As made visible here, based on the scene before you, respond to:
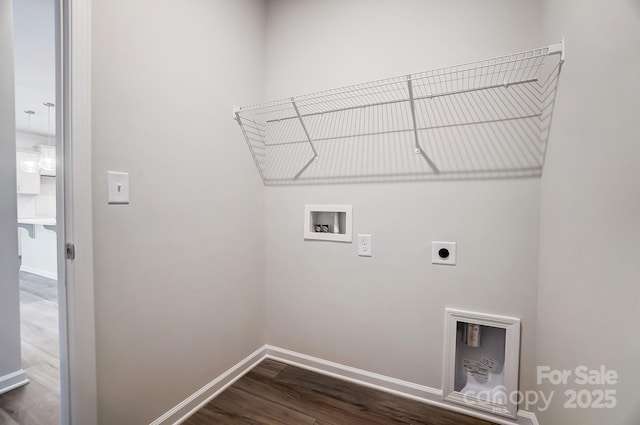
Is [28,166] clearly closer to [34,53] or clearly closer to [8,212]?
[34,53]

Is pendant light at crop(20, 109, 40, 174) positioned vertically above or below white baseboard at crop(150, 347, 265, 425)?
above

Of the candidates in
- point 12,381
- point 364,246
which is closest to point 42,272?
point 12,381

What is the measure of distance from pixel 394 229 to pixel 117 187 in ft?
4.62

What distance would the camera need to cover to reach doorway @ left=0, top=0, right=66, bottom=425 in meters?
1.56

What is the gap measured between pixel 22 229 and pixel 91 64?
5.82 metres

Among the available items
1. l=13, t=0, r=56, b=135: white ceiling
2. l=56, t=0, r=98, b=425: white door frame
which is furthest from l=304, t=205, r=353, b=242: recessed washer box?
l=13, t=0, r=56, b=135: white ceiling

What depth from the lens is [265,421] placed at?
1438mm

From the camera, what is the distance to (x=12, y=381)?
1731 millimetres

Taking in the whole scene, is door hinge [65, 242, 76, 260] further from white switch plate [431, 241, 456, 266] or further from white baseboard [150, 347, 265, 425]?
white switch plate [431, 241, 456, 266]

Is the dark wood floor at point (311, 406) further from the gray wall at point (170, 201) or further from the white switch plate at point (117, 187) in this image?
the white switch plate at point (117, 187)

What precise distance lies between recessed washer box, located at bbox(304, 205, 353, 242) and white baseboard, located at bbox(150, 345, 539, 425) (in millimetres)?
859

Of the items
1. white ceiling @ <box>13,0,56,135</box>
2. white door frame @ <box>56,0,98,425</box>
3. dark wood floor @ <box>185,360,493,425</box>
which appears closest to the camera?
white door frame @ <box>56,0,98,425</box>

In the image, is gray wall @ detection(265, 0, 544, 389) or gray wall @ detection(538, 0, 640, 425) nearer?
gray wall @ detection(538, 0, 640, 425)

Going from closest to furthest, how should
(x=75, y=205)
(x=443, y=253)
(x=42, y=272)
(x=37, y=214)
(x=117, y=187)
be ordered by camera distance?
(x=75, y=205)
(x=117, y=187)
(x=443, y=253)
(x=42, y=272)
(x=37, y=214)
